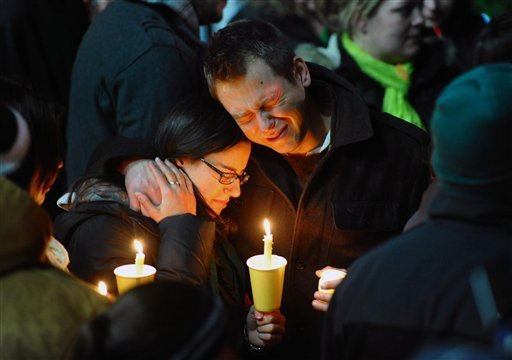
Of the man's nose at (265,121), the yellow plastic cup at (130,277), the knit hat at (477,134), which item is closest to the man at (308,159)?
the man's nose at (265,121)

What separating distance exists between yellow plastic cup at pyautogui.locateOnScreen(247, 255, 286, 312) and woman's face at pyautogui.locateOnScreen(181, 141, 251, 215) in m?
0.61

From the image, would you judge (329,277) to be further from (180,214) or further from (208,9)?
(208,9)

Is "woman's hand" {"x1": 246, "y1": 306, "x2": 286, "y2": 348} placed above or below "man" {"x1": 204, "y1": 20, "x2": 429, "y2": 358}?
below

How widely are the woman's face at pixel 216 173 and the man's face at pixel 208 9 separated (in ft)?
4.47

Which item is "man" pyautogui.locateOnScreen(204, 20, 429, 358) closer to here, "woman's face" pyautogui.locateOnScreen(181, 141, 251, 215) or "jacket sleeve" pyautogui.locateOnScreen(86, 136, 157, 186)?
"woman's face" pyautogui.locateOnScreen(181, 141, 251, 215)

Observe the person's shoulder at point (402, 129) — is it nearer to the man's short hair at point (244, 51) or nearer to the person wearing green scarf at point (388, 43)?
the man's short hair at point (244, 51)

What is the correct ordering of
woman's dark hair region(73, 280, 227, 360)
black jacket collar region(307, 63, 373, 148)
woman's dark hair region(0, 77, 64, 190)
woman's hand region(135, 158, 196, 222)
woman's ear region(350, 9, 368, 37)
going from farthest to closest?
woman's ear region(350, 9, 368, 37) < black jacket collar region(307, 63, 373, 148) < woman's hand region(135, 158, 196, 222) < woman's dark hair region(0, 77, 64, 190) < woman's dark hair region(73, 280, 227, 360)

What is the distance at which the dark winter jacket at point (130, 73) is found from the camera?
3.70 metres

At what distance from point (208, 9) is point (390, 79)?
142cm

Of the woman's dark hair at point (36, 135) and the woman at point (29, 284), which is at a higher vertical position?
the woman's dark hair at point (36, 135)

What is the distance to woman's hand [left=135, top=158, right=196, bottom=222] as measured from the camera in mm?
2957

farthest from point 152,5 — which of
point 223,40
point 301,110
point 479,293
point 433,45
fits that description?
point 479,293

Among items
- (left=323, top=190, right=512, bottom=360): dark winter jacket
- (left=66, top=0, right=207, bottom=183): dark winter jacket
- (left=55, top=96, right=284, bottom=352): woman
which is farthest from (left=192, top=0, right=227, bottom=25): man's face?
(left=323, top=190, right=512, bottom=360): dark winter jacket

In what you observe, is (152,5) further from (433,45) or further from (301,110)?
(433,45)
